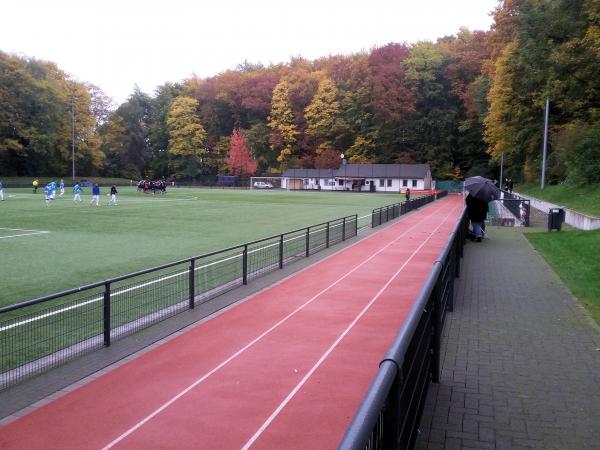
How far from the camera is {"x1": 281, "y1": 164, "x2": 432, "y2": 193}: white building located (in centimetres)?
8538

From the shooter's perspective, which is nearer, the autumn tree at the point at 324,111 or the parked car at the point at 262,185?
the parked car at the point at 262,185

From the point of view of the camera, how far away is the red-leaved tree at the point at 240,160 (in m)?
99.9

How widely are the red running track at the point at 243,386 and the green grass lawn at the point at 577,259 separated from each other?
3572 millimetres

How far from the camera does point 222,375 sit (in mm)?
6879

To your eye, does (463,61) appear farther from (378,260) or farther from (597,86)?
(378,260)

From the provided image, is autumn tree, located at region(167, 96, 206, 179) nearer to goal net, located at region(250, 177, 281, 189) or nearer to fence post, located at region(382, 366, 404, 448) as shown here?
goal net, located at region(250, 177, 281, 189)

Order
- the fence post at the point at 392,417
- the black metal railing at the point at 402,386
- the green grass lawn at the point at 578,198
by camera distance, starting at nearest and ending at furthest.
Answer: the black metal railing at the point at 402,386
the fence post at the point at 392,417
the green grass lawn at the point at 578,198

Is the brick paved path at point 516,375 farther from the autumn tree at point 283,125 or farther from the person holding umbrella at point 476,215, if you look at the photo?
the autumn tree at point 283,125

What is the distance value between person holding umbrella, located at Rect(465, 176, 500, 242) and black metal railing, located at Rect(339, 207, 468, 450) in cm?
1387

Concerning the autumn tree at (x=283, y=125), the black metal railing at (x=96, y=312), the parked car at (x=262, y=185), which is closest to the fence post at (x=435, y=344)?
the black metal railing at (x=96, y=312)

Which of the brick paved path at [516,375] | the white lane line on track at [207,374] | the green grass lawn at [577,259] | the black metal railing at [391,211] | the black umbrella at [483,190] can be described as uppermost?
the black umbrella at [483,190]

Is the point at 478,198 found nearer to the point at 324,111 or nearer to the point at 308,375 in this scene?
the point at 308,375

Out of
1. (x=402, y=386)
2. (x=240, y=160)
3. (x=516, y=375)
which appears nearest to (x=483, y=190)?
(x=516, y=375)

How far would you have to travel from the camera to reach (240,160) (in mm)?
99875
